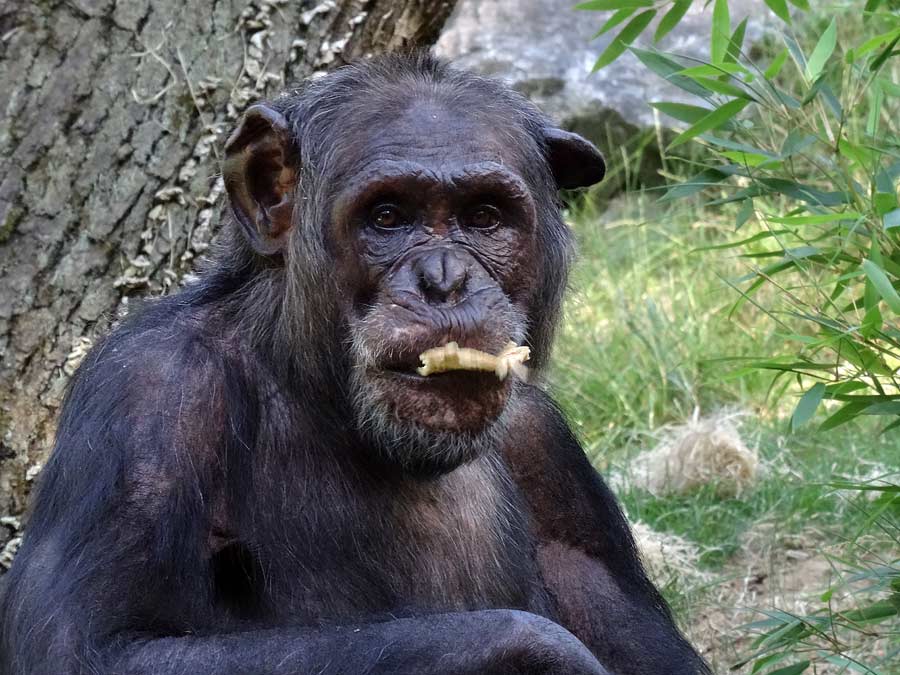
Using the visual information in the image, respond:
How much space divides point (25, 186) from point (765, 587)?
3722 mm

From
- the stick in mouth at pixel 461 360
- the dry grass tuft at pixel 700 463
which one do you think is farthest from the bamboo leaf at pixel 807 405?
the dry grass tuft at pixel 700 463

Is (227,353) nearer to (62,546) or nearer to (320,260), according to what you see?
(320,260)

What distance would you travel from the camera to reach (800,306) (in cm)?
498

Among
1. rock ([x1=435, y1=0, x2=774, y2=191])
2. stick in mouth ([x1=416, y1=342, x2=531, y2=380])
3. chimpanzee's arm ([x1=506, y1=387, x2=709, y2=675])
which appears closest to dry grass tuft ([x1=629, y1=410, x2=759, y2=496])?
chimpanzee's arm ([x1=506, y1=387, x2=709, y2=675])

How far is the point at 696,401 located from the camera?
8422mm

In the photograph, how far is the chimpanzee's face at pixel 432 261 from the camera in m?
3.83

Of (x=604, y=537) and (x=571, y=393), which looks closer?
(x=604, y=537)

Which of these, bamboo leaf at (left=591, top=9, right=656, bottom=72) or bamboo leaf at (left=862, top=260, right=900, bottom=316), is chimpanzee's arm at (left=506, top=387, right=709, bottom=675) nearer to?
bamboo leaf at (left=591, top=9, right=656, bottom=72)

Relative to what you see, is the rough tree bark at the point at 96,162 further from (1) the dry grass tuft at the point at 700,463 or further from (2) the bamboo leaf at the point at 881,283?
(1) the dry grass tuft at the point at 700,463

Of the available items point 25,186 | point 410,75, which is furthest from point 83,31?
point 410,75

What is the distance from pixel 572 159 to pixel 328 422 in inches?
48.3

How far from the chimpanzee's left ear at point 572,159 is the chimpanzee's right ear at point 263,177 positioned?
866mm

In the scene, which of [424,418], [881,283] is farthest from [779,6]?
[424,418]

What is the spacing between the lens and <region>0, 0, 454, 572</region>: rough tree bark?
5.43m
